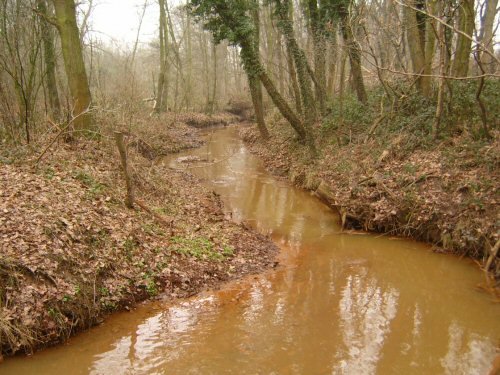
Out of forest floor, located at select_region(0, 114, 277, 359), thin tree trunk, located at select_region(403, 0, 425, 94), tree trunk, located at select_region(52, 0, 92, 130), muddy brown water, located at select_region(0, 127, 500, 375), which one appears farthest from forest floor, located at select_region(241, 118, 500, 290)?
tree trunk, located at select_region(52, 0, 92, 130)

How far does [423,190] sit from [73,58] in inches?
420

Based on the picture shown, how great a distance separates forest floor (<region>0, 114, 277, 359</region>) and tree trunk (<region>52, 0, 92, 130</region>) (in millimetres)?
1018

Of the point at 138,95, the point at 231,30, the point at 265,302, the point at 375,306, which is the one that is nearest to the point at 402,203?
Result: the point at 375,306

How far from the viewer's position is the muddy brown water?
5438 mm

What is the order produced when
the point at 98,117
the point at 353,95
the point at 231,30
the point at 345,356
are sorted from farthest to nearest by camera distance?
the point at 353,95 → the point at 231,30 → the point at 98,117 → the point at 345,356

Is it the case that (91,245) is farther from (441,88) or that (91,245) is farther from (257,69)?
(257,69)

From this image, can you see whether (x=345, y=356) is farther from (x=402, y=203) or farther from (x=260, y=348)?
(x=402, y=203)

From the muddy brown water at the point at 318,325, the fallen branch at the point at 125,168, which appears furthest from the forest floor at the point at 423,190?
the fallen branch at the point at 125,168

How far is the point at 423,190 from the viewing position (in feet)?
33.3

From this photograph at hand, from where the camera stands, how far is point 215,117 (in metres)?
36.8

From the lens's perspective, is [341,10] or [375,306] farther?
[341,10]

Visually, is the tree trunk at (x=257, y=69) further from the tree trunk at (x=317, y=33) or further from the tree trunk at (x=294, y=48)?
the tree trunk at (x=317, y=33)

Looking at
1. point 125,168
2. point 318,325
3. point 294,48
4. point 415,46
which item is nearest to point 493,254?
point 318,325

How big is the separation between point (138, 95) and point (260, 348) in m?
16.2
